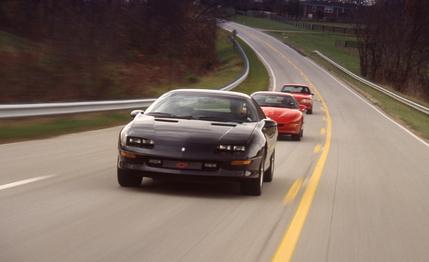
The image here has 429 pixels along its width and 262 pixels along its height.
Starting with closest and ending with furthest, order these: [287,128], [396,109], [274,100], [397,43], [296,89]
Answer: [287,128] → [274,100] → [296,89] → [396,109] → [397,43]

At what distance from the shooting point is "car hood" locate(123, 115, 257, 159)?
9.70 m

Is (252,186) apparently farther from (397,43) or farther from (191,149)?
(397,43)

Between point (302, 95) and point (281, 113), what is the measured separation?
1357cm

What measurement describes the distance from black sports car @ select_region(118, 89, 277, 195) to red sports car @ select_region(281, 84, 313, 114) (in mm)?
24347

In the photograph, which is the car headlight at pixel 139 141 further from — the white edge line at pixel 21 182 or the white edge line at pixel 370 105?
the white edge line at pixel 370 105

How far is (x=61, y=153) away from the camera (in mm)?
14289

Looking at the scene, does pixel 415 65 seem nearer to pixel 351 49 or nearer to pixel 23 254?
pixel 351 49

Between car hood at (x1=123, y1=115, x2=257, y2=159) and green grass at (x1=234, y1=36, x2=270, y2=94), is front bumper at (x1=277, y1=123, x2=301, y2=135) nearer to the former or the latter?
car hood at (x1=123, y1=115, x2=257, y2=159)

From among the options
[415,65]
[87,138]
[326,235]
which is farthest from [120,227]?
[415,65]

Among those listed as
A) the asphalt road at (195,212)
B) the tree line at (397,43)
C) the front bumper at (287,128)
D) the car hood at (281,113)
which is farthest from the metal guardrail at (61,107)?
the tree line at (397,43)

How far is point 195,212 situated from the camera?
882 centimetres

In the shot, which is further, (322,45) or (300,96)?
(322,45)

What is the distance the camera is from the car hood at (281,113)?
71.7 ft

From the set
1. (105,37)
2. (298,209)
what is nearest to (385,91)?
(105,37)
